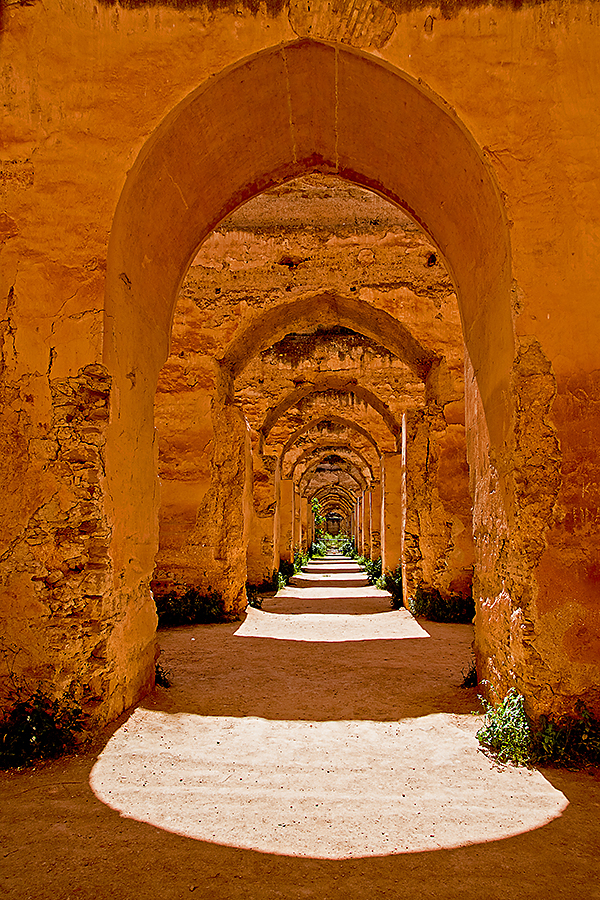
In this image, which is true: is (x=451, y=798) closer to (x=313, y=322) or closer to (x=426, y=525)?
(x=426, y=525)

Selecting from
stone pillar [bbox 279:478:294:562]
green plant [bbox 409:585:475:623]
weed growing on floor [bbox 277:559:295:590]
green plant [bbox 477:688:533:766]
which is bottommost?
weed growing on floor [bbox 277:559:295:590]

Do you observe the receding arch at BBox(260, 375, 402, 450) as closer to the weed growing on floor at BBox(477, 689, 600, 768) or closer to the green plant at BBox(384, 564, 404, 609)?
the green plant at BBox(384, 564, 404, 609)

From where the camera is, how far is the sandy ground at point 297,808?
6.41 feet

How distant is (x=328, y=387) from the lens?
11836 millimetres

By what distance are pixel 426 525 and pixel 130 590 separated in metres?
5.53

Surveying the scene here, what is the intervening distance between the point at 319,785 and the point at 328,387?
9.52 m

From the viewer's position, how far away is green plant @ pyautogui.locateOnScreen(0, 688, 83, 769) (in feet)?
9.60

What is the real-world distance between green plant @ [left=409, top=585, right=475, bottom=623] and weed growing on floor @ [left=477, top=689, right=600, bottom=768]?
482cm

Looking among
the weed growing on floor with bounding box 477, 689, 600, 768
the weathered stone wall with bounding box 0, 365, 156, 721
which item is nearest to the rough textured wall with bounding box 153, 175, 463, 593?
the weathered stone wall with bounding box 0, 365, 156, 721

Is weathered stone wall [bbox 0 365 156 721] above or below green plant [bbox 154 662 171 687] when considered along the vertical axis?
above

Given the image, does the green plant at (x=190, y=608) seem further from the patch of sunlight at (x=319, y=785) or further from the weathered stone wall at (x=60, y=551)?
the weathered stone wall at (x=60, y=551)

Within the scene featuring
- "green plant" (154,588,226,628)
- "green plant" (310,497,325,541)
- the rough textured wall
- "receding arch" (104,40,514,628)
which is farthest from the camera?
"green plant" (310,497,325,541)

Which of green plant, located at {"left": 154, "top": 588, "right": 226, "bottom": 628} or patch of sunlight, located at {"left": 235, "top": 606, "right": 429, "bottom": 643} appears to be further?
green plant, located at {"left": 154, "top": 588, "right": 226, "bottom": 628}

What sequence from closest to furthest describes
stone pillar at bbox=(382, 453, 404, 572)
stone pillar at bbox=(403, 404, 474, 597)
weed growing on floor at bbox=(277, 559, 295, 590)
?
stone pillar at bbox=(403, 404, 474, 597) < stone pillar at bbox=(382, 453, 404, 572) < weed growing on floor at bbox=(277, 559, 295, 590)
